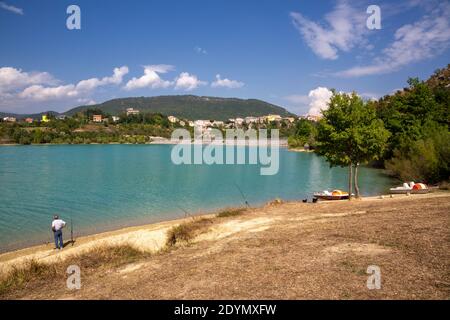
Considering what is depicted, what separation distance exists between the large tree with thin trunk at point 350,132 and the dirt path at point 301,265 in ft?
40.0

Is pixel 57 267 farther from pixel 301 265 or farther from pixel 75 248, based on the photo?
pixel 301 265

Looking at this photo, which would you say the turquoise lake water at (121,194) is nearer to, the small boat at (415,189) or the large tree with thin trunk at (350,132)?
the small boat at (415,189)

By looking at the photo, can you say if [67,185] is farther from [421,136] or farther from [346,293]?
[421,136]

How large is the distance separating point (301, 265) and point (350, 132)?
20.2 meters

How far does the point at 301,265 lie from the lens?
37.0 feet

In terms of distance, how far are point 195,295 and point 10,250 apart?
18491 mm

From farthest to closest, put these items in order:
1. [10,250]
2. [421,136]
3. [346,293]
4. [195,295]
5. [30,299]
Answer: [421,136] → [10,250] → [30,299] → [195,295] → [346,293]

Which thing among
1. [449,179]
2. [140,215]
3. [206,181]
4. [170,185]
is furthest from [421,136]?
[140,215]

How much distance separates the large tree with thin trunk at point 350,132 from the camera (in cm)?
2930

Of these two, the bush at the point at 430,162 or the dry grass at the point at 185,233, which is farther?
the bush at the point at 430,162

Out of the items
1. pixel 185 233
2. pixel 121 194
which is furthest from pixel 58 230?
pixel 121 194

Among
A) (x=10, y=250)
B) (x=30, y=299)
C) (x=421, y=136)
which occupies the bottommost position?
(x=10, y=250)

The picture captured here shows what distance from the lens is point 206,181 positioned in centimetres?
5622

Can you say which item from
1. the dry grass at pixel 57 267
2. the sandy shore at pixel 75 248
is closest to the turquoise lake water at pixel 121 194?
the sandy shore at pixel 75 248
